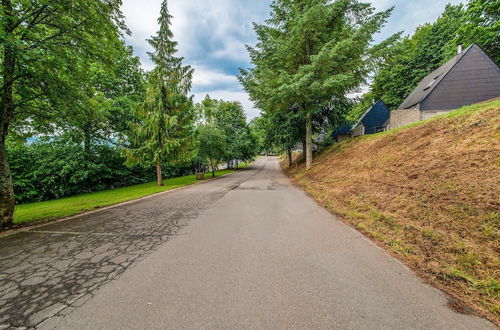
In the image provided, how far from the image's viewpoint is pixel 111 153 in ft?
53.1

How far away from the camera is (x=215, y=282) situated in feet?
7.34

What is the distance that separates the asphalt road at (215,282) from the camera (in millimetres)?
1688

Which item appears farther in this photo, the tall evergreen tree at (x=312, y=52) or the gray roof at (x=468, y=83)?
the gray roof at (x=468, y=83)

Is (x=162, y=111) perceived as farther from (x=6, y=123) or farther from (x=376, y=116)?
(x=376, y=116)

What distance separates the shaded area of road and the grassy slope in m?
4.37

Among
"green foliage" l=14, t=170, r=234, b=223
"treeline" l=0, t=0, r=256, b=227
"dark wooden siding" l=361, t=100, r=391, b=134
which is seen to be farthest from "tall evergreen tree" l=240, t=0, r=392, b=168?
"dark wooden siding" l=361, t=100, r=391, b=134

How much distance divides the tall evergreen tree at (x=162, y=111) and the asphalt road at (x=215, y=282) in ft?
31.1

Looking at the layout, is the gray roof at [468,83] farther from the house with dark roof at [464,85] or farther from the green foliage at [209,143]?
the green foliage at [209,143]

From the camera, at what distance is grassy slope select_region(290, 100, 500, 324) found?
2.23 metres

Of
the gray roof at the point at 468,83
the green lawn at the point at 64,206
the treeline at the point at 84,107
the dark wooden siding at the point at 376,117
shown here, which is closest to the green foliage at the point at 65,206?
the green lawn at the point at 64,206

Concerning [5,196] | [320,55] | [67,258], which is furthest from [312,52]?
[5,196]

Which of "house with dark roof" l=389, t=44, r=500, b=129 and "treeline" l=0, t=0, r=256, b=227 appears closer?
"treeline" l=0, t=0, r=256, b=227

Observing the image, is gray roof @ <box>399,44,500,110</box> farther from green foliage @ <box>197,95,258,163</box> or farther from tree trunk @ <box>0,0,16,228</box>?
tree trunk @ <box>0,0,16,228</box>

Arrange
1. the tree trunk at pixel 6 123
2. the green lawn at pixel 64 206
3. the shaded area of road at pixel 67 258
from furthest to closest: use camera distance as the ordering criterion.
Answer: the green lawn at pixel 64 206 < the tree trunk at pixel 6 123 < the shaded area of road at pixel 67 258
